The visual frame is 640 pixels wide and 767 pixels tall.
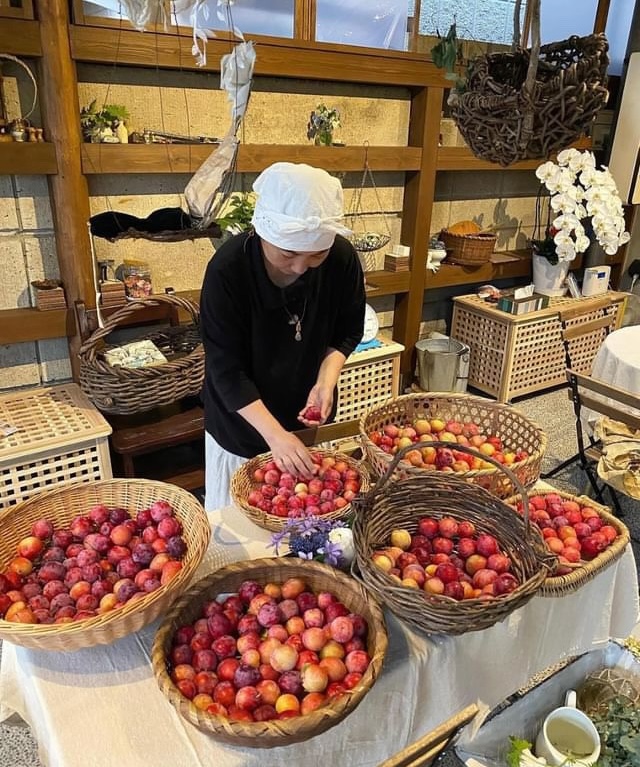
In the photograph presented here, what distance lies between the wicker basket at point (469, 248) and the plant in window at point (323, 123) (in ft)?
3.57

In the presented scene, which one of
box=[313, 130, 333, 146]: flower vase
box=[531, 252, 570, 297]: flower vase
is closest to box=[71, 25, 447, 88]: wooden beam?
box=[313, 130, 333, 146]: flower vase

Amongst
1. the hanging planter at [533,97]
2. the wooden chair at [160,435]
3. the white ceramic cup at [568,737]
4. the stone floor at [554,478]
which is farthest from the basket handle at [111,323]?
the white ceramic cup at [568,737]

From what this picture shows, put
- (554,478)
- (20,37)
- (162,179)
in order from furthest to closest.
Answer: (554,478) → (162,179) → (20,37)

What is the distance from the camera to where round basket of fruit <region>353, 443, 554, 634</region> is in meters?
0.99

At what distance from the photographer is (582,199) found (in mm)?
3510

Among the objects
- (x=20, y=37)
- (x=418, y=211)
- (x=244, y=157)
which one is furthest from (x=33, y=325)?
(x=418, y=211)

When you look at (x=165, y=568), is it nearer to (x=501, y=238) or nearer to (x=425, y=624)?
(x=425, y=624)

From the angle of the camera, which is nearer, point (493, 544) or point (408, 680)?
point (408, 680)

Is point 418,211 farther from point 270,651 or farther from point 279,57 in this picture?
point 270,651

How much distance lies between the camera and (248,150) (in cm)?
284

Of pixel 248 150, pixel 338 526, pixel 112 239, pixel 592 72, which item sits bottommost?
pixel 338 526

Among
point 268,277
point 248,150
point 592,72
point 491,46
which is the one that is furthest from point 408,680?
point 491,46

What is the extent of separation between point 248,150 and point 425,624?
2370 millimetres

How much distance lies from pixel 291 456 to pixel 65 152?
5.48ft
